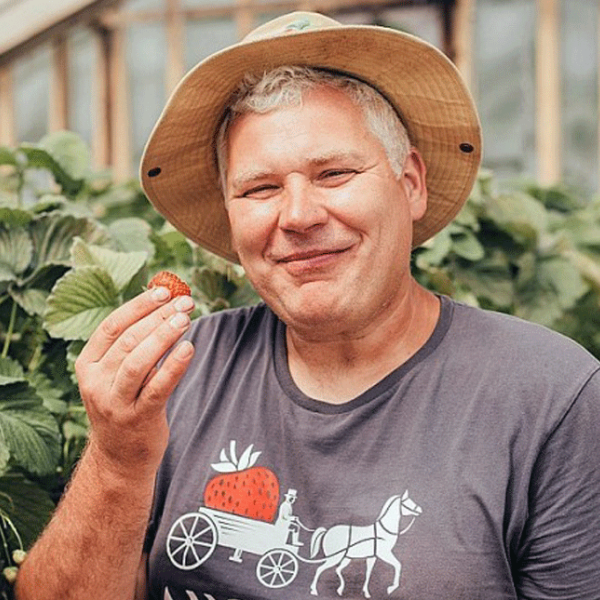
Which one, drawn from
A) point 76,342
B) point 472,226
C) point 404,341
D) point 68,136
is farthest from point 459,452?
point 68,136

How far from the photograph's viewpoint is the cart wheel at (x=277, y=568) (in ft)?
6.30

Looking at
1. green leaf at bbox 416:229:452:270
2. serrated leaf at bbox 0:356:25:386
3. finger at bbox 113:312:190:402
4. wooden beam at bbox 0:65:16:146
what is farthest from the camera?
wooden beam at bbox 0:65:16:146

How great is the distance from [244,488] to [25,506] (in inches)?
19.0

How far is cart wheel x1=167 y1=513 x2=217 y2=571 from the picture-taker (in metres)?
2.02

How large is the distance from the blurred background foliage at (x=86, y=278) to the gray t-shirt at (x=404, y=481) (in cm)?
28

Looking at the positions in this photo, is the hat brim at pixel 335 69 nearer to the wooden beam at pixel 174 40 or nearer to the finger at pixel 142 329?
the finger at pixel 142 329

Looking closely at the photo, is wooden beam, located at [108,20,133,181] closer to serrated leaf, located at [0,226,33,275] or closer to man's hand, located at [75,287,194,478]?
serrated leaf, located at [0,226,33,275]

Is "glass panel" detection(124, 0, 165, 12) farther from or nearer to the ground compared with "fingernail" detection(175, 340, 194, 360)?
farther from the ground

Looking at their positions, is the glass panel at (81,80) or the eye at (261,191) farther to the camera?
the glass panel at (81,80)

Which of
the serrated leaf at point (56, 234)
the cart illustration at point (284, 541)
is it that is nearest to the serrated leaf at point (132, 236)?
the serrated leaf at point (56, 234)

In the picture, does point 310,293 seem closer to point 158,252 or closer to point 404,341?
point 404,341

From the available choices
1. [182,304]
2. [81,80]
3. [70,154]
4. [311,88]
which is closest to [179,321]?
[182,304]

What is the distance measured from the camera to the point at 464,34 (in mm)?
5734

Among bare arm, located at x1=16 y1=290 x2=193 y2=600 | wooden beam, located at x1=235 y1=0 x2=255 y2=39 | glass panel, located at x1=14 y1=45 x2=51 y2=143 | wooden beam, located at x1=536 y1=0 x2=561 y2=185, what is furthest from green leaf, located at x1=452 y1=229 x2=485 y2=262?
glass panel, located at x1=14 y1=45 x2=51 y2=143
